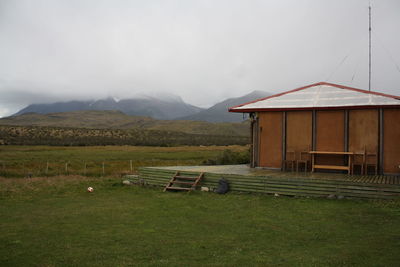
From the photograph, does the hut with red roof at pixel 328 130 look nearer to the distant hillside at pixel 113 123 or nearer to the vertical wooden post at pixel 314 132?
the vertical wooden post at pixel 314 132

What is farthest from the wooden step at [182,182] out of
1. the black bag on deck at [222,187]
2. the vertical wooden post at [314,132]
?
the vertical wooden post at [314,132]

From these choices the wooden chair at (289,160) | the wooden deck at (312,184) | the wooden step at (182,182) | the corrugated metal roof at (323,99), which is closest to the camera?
the wooden deck at (312,184)

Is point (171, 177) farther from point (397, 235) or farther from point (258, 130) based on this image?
point (397, 235)

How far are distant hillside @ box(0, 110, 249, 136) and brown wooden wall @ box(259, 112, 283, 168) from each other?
320 feet

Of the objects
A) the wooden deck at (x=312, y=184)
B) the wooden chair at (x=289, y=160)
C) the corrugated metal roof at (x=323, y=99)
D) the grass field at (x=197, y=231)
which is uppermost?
the corrugated metal roof at (x=323, y=99)

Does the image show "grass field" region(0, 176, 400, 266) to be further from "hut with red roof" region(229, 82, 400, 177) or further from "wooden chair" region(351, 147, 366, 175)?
"hut with red roof" region(229, 82, 400, 177)

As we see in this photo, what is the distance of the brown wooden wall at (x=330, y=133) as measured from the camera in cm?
1352

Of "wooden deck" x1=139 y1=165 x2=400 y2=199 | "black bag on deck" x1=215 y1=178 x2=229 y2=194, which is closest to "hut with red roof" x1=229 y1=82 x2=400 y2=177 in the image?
"wooden deck" x1=139 y1=165 x2=400 y2=199

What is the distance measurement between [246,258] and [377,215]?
458cm

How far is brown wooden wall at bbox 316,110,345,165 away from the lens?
44.3 feet

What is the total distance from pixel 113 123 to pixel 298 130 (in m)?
155

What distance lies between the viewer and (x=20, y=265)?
19.6 feet

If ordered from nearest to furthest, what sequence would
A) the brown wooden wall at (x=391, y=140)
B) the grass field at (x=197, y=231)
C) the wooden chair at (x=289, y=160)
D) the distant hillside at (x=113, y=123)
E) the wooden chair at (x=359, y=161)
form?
the grass field at (x=197, y=231), the brown wooden wall at (x=391, y=140), the wooden chair at (x=359, y=161), the wooden chair at (x=289, y=160), the distant hillside at (x=113, y=123)

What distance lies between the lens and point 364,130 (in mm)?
13117
